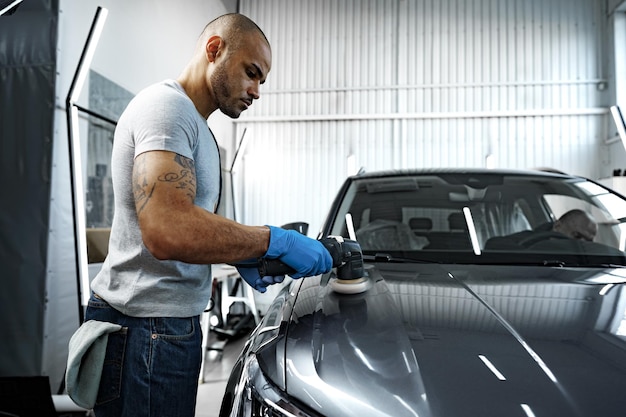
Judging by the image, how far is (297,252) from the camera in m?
0.98

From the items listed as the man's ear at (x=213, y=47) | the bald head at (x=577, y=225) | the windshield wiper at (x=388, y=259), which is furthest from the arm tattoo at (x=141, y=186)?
the bald head at (x=577, y=225)

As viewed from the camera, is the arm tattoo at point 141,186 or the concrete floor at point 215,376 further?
the concrete floor at point 215,376

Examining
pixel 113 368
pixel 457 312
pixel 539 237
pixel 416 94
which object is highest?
pixel 416 94

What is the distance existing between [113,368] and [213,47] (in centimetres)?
84

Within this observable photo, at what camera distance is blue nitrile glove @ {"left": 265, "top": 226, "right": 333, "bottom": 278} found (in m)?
0.95

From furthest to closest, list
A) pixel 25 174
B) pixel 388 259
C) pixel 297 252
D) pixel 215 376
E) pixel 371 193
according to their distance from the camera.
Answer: pixel 215 376, pixel 25 174, pixel 371 193, pixel 388 259, pixel 297 252

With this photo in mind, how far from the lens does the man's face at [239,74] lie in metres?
1.07

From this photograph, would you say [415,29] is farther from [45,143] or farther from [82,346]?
[82,346]

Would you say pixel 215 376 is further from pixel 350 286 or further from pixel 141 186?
pixel 141 186

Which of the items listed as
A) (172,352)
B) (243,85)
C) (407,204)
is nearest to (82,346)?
(172,352)

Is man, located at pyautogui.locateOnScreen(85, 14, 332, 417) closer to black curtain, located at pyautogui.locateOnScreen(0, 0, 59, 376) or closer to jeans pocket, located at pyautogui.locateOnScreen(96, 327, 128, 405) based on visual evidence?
jeans pocket, located at pyautogui.locateOnScreen(96, 327, 128, 405)

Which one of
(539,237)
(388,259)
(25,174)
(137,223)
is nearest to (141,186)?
(137,223)

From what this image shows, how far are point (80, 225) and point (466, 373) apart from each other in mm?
2029

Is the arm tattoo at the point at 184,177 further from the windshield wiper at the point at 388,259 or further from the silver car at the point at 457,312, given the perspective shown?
the windshield wiper at the point at 388,259
